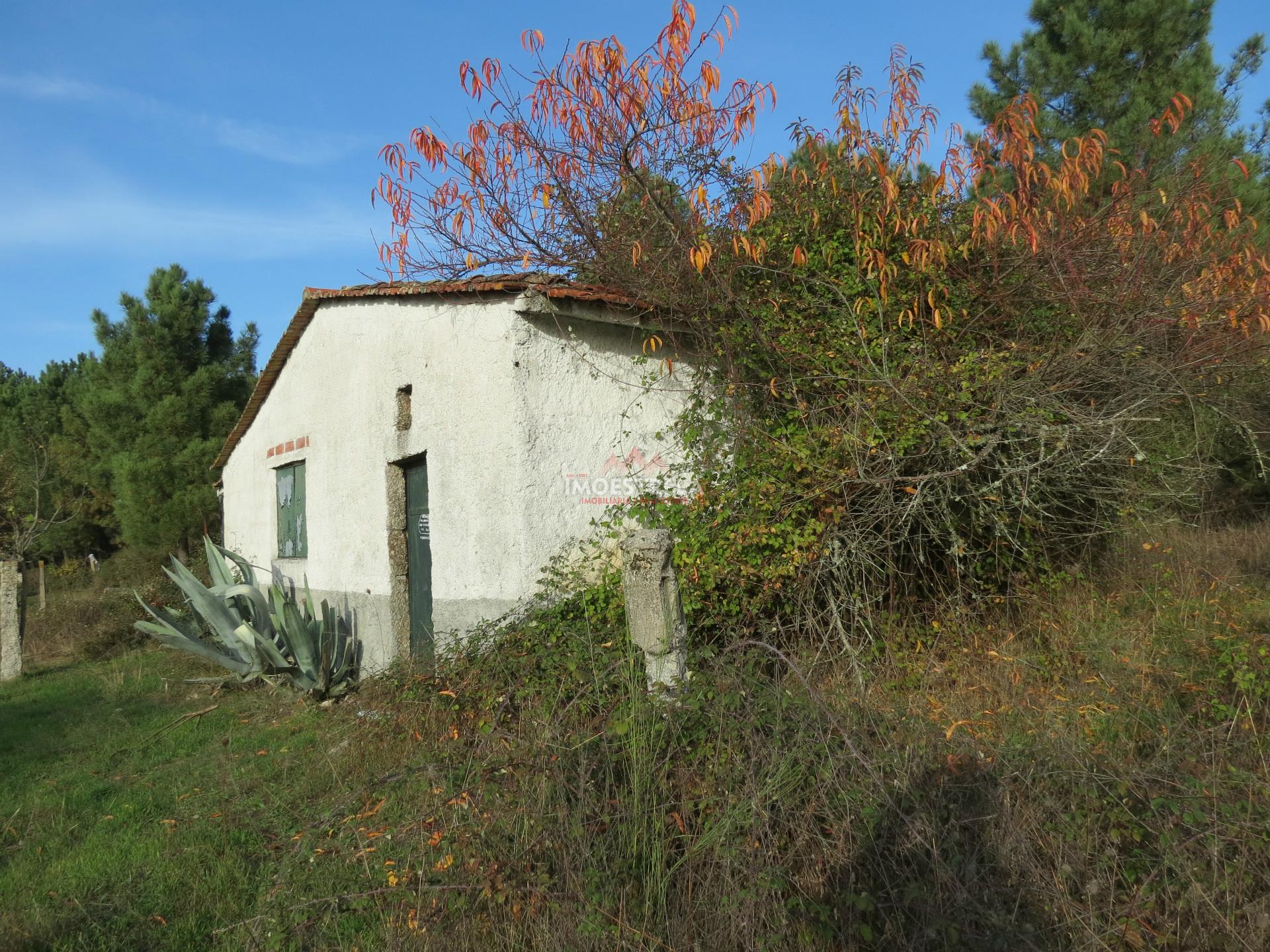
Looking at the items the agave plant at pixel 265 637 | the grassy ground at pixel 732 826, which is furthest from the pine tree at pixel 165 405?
the grassy ground at pixel 732 826

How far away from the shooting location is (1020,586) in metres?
6.47

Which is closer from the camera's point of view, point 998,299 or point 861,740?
point 861,740

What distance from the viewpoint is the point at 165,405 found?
16.2 metres

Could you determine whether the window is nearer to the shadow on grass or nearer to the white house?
the white house

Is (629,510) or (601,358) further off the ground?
(601,358)

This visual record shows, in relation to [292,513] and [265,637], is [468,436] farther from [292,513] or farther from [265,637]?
[292,513]

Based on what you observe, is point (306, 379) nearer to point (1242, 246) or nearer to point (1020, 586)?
point (1020, 586)

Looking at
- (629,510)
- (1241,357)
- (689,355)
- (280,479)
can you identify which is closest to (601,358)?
(689,355)

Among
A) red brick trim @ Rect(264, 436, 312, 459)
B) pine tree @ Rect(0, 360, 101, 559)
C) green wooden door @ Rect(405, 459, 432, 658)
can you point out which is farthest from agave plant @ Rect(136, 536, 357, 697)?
pine tree @ Rect(0, 360, 101, 559)

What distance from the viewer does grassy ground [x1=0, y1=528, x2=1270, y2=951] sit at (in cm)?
293

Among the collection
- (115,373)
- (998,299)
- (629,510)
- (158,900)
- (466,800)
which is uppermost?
(115,373)

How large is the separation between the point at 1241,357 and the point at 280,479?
948 cm

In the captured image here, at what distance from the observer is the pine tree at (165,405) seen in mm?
15742

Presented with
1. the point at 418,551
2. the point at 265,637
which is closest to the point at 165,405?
the point at 265,637
